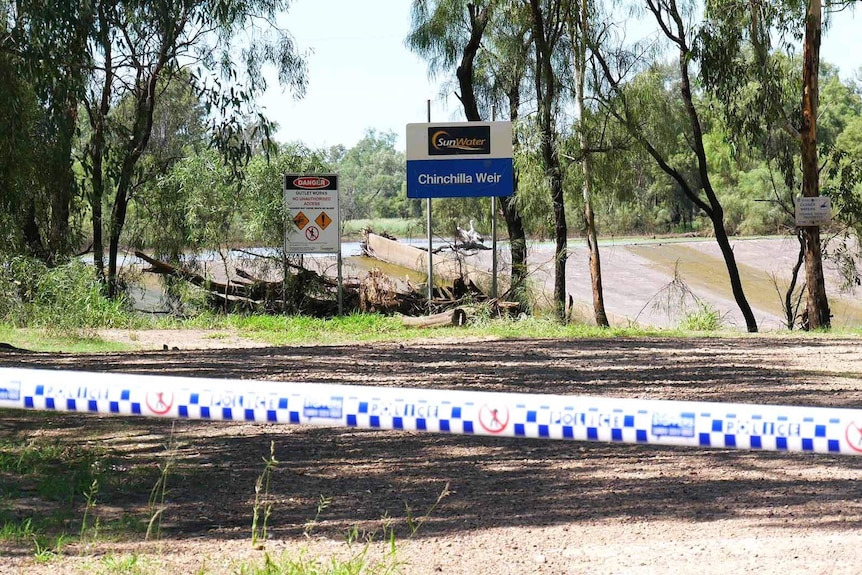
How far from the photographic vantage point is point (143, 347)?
648 inches

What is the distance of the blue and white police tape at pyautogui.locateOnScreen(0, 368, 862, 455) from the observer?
395cm

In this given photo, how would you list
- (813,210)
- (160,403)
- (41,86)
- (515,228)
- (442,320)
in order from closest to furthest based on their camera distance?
1. (160,403)
2. (41,86)
3. (442,320)
4. (813,210)
5. (515,228)

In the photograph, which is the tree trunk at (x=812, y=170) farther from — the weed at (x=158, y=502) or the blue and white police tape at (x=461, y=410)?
the blue and white police tape at (x=461, y=410)

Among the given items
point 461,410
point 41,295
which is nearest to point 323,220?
point 41,295

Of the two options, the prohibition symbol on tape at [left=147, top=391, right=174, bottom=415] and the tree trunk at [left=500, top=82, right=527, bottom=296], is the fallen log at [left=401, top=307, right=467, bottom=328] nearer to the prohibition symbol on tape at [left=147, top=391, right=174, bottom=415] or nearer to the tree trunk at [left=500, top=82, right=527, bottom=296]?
the tree trunk at [left=500, top=82, right=527, bottom=296]

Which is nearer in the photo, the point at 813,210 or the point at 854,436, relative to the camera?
the point at 854,436

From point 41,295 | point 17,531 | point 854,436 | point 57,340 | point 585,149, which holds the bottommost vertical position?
point 57,340

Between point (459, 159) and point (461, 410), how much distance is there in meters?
16.8

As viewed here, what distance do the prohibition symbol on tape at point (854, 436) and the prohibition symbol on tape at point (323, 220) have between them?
17.9 metres

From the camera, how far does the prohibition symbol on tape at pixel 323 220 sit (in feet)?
70.3

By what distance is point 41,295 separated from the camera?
706 inches

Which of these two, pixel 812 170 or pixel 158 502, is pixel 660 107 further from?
pixel 158 502

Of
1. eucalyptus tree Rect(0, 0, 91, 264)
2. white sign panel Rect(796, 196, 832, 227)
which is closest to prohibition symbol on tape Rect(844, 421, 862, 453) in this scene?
eucalyptus tree Rect(0, 0, 91, 264)

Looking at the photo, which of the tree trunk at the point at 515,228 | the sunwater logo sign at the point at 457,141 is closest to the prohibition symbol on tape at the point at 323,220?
the sunwater logo sign at the point at 457,141
